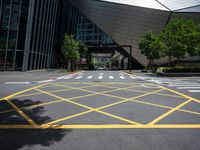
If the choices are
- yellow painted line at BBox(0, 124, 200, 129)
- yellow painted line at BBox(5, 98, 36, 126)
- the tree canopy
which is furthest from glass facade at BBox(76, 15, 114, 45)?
yellow painted line at BBox(0, 124, 200, 129)

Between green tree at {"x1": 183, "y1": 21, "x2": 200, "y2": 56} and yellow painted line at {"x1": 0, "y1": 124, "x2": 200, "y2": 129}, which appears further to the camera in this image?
green tree at {"x1": 183, "y1": 21, "x2": 200, "y2": 56}

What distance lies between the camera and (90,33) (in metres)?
68.4

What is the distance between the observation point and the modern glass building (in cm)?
3359

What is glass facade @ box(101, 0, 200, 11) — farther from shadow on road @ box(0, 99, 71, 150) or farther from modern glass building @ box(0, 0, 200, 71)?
shadow on road @ box(0, 99, 71, 150)

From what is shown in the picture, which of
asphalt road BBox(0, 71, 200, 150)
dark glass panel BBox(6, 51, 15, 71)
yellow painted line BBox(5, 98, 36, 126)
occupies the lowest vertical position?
yellow painted line BBox(5, 98, 36, 126)

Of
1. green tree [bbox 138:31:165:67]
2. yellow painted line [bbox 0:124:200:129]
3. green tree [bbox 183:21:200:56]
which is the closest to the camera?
yellow painted line [bbox 0:124:200:129]

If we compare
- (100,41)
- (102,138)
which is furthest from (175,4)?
(102,138)

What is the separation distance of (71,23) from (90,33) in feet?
23.9

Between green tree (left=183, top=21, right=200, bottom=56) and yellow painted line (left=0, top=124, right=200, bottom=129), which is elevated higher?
green tree (left=183, top=21, right=200, bottom=56)

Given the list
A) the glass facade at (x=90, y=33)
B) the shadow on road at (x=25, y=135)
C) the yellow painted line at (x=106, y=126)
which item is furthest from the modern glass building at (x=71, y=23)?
the yellow painted line at (x=106, y=126)

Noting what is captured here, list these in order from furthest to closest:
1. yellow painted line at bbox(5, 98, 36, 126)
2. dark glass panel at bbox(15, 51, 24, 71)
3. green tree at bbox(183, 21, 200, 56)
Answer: dark glass panel at bbox(15, 51, 24, 71) < green tree at bbox(183, 21, 200, 56) < yellow painted line at bbox(5, 98, 36, 126)

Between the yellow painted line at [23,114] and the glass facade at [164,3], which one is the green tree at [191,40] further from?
the glass facade at [164,3]

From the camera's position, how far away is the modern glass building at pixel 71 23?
33594 mm

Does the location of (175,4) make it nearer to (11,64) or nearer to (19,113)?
(11,64)
